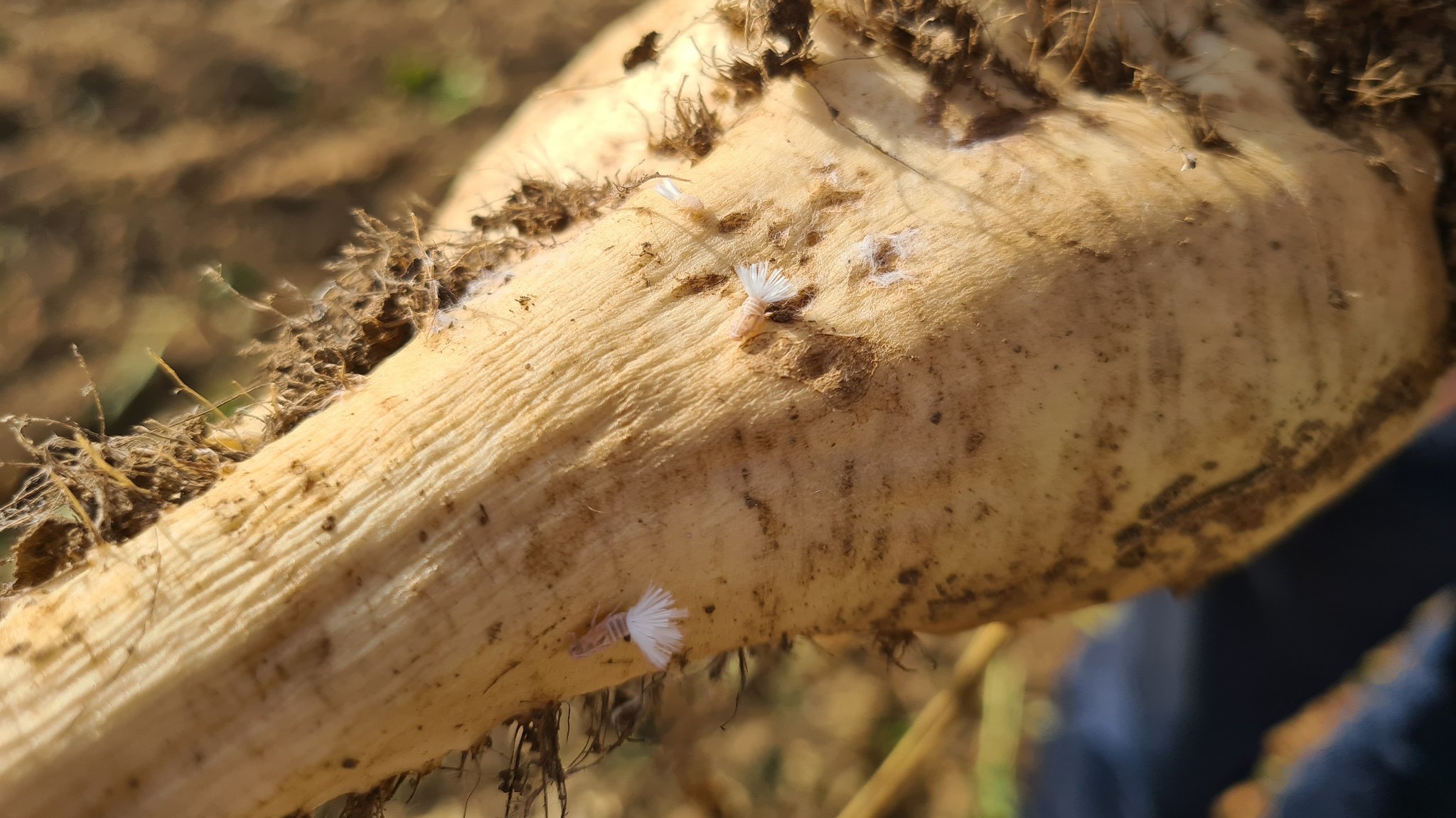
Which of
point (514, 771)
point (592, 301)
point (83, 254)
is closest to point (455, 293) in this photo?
point (592, 301)

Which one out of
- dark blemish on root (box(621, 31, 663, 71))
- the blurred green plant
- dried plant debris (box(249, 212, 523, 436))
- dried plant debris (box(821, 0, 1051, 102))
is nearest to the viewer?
dried plant debris (box(249, 212, 523, 436))

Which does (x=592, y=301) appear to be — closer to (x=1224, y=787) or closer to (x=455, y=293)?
(x=455, y=293)

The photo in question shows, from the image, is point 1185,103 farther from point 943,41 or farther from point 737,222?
point 737,222

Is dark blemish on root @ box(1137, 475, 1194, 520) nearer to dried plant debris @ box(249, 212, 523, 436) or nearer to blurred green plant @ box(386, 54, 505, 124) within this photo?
dried plant debris @ box(249, 212, 523, 436)

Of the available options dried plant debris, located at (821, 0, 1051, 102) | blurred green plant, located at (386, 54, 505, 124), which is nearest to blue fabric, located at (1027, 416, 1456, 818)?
dried plant debris, located at (821, 0, 1051, 102)

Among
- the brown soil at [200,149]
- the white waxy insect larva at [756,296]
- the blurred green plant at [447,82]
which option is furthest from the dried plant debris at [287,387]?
the blurred green plant at [447,82]

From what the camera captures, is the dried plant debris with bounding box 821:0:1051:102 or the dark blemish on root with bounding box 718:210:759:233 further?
the dried plant debris with bounding box 821:0:1051:102
